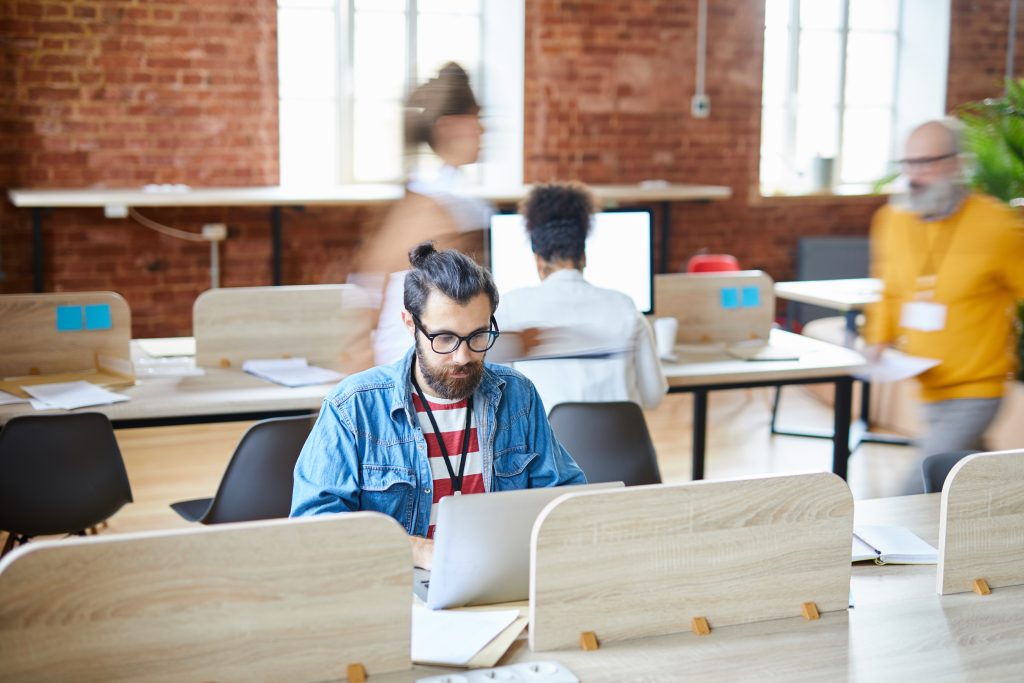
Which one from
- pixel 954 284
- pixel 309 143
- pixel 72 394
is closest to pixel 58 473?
pixel 72 394

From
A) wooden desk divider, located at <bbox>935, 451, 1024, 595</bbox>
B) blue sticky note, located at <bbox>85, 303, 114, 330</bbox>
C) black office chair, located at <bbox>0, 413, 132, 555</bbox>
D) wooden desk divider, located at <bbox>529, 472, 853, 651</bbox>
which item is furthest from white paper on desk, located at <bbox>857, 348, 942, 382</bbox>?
blue sticky note, located at <bbox>85, 303, 114, 330</bbox>

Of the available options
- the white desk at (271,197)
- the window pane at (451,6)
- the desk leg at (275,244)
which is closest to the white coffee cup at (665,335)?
the white desk at (271,197)

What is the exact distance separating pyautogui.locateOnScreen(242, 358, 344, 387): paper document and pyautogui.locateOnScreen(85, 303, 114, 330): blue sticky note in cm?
44

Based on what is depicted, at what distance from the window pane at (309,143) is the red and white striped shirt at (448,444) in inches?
180

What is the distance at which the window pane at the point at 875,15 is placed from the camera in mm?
7863

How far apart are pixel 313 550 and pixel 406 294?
0.70 meters

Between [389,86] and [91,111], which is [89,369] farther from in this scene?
[389,86]

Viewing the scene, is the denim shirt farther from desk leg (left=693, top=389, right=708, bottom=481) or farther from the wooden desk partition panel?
desk leg (left=693, top=389, right=708, bottom=481)

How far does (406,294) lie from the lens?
86.6 inches

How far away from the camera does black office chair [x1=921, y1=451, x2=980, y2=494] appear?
278 centimetres

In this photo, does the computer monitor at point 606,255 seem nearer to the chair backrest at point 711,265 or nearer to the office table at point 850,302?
the office table at point 850,302

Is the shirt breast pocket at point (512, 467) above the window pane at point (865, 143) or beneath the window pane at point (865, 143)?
beneath

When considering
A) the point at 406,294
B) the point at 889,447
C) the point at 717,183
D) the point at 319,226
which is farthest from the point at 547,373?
the point at 717,183

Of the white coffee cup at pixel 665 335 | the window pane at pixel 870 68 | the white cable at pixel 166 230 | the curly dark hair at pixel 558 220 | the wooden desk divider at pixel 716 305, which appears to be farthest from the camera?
the window pane at pixel 870 68
